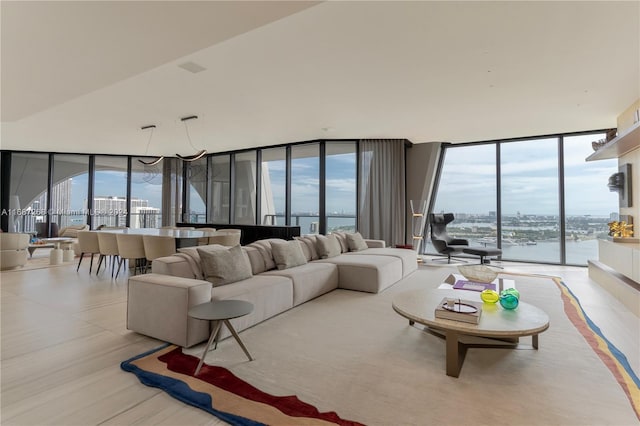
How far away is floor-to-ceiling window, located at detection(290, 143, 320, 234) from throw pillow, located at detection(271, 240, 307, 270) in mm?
3950

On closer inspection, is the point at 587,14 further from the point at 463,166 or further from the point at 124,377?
the point at 463,166

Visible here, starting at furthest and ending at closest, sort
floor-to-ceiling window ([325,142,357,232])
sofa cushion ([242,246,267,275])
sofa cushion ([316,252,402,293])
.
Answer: floor-to-ceiling window ([325,142,357,232]), sofa cushion ([316,252,402,293]), sofa cushion ([242,246,267,275])

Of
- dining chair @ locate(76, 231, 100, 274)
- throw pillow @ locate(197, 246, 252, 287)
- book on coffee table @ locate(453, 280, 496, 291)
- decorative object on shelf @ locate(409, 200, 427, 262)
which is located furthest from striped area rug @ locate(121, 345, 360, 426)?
decorative object on shelf @ locate(409, 200, 427, 262)

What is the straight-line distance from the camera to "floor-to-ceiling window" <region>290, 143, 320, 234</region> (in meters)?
8.29

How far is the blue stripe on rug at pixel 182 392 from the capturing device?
66.8 inches

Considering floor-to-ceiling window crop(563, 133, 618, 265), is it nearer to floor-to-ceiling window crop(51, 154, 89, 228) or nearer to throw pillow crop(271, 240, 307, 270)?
throw pillow crop(271, 240, 307, 270)

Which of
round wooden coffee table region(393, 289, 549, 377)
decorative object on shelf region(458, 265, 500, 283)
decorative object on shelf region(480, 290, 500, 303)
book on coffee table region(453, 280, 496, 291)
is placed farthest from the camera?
decorative object on shelf region(458, 265, 500, 283)

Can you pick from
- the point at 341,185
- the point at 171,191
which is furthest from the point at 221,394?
the point at 171,191

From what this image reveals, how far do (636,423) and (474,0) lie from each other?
10.1ft

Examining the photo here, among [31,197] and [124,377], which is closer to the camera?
[124,377]

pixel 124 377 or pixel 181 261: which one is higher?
pixel 181 261

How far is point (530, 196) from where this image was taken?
7223 millimetres

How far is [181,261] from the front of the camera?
3.14 metres

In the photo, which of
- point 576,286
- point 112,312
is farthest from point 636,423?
point 112,312
